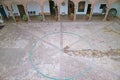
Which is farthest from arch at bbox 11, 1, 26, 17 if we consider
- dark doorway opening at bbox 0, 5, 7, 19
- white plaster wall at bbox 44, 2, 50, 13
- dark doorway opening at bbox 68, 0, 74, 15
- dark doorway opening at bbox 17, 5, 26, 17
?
dark doorway opening at bbox 68, 0, 74, 15

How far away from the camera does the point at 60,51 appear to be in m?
13.5

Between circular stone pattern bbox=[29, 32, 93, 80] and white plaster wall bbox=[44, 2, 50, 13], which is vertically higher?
white plaster wall bbox=[44, 2, 50, 13]

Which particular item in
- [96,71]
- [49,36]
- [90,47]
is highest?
[49,36]

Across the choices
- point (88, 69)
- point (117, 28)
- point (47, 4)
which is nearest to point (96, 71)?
point (88, 69)

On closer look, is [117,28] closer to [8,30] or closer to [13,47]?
[13,47]

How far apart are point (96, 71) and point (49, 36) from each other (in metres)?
7.59

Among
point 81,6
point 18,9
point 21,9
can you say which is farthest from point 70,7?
point 18,9

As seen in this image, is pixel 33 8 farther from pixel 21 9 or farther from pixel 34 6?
pixel 21 9

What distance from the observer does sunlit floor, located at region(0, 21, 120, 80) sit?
1143cm

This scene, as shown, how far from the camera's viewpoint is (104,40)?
1471 centimetres

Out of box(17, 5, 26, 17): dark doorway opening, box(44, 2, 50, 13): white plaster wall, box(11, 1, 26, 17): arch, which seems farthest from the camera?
box(44, 2, 50, 13): white plaster wall

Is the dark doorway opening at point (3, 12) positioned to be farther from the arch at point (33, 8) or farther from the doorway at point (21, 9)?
the arch at point (33, 8)

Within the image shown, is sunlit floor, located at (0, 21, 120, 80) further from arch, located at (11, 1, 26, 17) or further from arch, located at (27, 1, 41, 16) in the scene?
arch, located at (27, 1, 41, 16)

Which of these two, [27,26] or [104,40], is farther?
[27,26]
